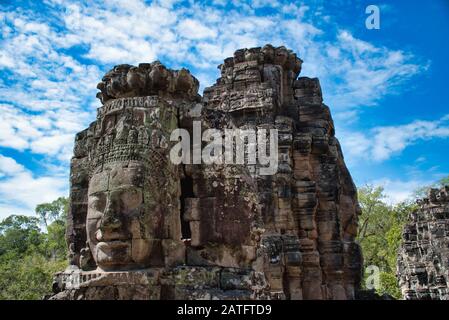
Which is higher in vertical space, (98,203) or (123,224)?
(98,203)

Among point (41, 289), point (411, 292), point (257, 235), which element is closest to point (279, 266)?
point (257, 235)

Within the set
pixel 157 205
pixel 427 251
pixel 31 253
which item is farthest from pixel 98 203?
pixel 31 253

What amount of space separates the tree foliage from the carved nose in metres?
19.5

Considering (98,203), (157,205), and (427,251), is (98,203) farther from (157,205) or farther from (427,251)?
(427,251)

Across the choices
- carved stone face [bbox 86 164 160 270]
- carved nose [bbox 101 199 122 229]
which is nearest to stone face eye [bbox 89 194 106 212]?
carved stone face [bbox 86 164 160 270]

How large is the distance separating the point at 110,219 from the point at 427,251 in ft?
48.7

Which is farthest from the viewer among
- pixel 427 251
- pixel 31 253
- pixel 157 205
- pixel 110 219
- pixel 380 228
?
pixel 31 253

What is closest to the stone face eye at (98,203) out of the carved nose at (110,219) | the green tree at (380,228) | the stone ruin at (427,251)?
the carved nose at (110,219)

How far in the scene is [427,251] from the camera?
1587 centimetres

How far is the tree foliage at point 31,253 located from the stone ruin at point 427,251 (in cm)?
1615

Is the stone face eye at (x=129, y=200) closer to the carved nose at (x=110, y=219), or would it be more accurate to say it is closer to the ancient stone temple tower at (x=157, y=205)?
the ancient stone temple tower at (x=157, y=205)

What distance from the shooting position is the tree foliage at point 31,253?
2206 cm
